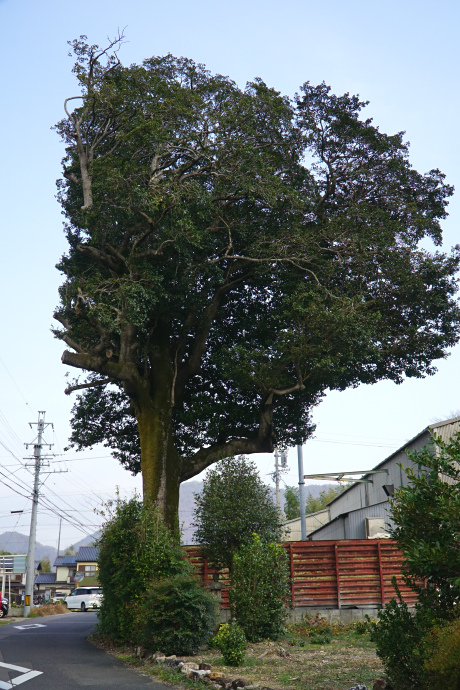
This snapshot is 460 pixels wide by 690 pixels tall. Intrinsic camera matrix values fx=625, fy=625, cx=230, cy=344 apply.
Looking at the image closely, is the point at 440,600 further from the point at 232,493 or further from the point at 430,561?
the point at 232,493

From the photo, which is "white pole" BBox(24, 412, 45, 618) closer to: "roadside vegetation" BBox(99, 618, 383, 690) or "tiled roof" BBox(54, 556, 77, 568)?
"roadside vegetation" BBox(99, 618, 383, 690)

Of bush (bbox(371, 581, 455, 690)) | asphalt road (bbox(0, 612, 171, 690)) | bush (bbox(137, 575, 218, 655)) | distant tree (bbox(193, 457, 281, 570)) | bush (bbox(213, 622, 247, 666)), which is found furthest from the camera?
distant tree (bbox(193, 457, 281, 570))

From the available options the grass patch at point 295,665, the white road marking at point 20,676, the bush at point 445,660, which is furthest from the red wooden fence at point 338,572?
the bush at point 445,660

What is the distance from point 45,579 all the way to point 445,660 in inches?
3811

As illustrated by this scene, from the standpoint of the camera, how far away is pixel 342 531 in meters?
39.7

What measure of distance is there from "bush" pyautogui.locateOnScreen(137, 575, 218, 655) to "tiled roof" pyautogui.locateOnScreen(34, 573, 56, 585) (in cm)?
8417

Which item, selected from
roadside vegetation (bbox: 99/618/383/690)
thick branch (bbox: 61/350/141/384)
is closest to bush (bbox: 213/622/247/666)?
roadside vegetation (bbox: 99/618/383/690)

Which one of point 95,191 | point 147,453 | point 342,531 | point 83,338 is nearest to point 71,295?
point 83,338

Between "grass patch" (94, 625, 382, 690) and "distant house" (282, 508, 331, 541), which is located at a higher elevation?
"distant house" (282, 508, 331, 541)

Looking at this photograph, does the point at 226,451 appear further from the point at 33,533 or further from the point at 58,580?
the point at 58,580

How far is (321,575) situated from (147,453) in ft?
23.3

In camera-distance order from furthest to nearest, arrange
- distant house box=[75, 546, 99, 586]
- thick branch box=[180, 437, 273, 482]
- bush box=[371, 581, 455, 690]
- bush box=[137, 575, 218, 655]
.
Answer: distant house box=[75, 546, 99, 586] → thick branch box=[180, 437, 273, 482] → bush box=[137, 575, 218, 655] → bush box=[371, 581, 455, 690]

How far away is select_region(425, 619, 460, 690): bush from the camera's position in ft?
21.5

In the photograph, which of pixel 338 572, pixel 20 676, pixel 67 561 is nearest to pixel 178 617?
pixel 20 676
